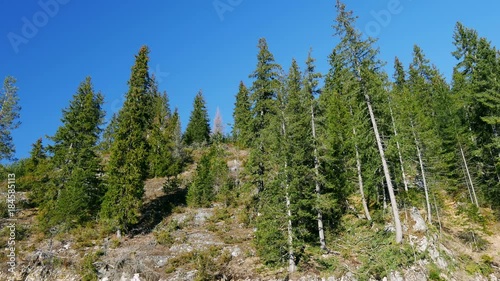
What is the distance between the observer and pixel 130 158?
1086 inches

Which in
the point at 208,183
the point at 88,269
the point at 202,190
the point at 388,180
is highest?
the point at 208,183

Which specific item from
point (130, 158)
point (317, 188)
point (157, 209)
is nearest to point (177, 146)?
point (157, 209)

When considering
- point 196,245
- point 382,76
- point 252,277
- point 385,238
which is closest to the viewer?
point 252,277

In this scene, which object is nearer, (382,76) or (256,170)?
(382,76)

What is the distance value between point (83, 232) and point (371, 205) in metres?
24.0

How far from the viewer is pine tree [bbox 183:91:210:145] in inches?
2418

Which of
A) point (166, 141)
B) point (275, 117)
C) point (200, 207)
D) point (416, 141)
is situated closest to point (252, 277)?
point (275, 117)

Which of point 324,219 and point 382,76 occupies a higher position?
point 382,76

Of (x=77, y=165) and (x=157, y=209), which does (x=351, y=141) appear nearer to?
(x=157, y=209)

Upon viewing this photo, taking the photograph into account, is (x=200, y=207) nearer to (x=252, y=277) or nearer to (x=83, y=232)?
(x=83, y=232)

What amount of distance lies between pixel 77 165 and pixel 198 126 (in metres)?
33.7

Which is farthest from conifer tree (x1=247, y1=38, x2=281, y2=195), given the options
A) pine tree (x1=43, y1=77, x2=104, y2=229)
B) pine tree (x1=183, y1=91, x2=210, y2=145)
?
pine tree (x1=183, y1=91, x2=210, y2=145)

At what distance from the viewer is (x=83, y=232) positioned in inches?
990

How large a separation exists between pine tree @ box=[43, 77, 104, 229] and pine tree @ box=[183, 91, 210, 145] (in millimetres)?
27059
